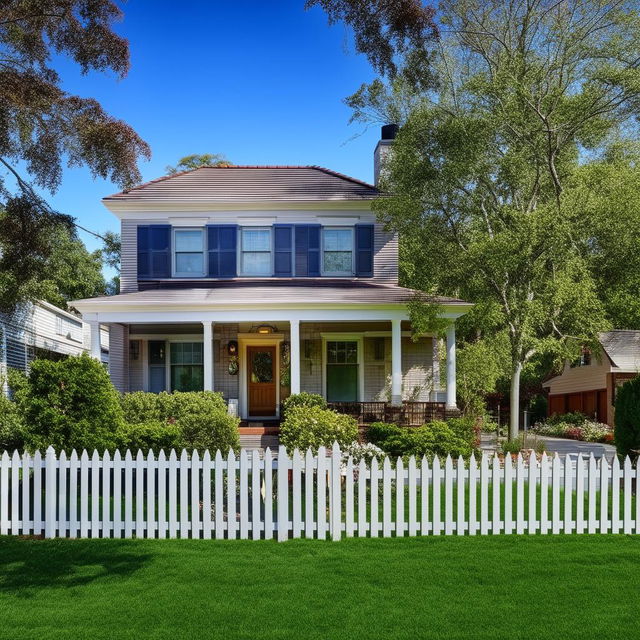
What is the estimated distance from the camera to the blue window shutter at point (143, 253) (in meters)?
21.0

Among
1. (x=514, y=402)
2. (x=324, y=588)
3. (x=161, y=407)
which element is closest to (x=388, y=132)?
(x=514, y=402)

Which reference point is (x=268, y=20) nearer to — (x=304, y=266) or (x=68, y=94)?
(x=68, y=94)

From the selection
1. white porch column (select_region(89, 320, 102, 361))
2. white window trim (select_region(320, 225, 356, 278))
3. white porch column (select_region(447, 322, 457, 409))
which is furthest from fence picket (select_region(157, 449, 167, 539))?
white window trim (select_region(320, 225, 356, 278))

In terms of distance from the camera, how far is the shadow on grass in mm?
7198

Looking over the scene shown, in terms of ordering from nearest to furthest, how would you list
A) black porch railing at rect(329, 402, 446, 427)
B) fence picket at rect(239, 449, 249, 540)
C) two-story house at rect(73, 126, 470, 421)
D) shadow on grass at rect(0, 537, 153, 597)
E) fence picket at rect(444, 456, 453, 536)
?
shadow on grass at rect(0, 537, 153, 597), fence picket at rect(239, 449, 249, 540), fence picket at rect(444, 456, 453, 536), black porch railing at rect(329, 402, 446, 427), two-story house at rect(73, 126, 470, 421)

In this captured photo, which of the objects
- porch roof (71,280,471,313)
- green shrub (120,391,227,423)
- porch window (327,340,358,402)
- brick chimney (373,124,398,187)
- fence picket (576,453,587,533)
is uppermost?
brick chimney (373,124,398,187)

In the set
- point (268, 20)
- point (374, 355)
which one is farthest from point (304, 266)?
point (268, 20)

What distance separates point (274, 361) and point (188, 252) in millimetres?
3916

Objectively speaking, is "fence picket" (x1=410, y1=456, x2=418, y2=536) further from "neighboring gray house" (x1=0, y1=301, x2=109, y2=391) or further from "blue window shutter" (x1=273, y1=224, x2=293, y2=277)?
"blue window shutter" (x1=273, y1=224, x2=293, y2=277)

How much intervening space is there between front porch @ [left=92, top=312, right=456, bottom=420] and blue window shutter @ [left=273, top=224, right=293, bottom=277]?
4.91ft

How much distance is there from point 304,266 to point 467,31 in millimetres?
7474

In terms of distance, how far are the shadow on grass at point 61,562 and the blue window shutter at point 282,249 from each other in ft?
43.5

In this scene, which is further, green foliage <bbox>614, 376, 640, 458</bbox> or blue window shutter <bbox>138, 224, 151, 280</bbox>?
blue window shutter <bbox>138, 224, 151, 280</bbox>

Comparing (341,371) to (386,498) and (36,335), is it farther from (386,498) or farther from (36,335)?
(386,498)
